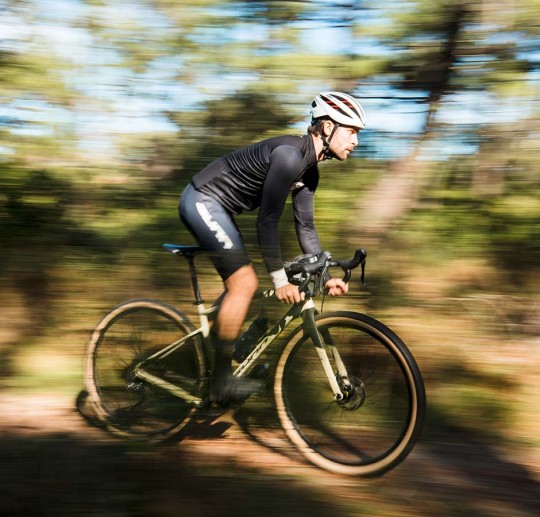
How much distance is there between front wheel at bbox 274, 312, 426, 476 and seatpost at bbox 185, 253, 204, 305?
0.62 metres

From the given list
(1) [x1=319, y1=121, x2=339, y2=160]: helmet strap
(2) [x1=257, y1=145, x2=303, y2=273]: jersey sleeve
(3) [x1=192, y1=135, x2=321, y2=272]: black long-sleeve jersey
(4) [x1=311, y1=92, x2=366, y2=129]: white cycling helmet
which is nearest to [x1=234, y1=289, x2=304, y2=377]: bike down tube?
(3) [x1=192, y1=135, x2=321, y2=272]: black long-sleeve jersey

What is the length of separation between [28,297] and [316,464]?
2150 mm

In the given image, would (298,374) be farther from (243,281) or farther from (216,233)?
(216,233)

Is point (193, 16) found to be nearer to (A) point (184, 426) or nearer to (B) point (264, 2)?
(B) point (264, 2)

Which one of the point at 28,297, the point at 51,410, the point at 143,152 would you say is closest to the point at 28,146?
the point at 143,152

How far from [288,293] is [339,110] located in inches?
43.7

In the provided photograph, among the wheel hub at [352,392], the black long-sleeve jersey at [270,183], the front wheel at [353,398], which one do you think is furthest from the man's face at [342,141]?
the wheel hub at [352,392]

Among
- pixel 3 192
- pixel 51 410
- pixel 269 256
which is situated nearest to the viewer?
pixel 269 256

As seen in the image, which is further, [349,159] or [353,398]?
[349,159]

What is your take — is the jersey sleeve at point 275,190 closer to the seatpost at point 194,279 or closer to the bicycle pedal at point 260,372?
the seatpost at point 194,279

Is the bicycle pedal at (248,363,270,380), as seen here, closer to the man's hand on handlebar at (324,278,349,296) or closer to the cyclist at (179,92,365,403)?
the cyclist at (179,92,365,403)

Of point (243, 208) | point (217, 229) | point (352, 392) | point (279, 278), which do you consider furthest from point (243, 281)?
point (352, 392)

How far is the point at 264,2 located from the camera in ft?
14.1

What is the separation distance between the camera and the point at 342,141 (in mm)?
3402
